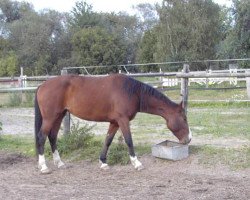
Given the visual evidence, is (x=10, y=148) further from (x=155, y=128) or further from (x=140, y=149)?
(x=155, y=128)

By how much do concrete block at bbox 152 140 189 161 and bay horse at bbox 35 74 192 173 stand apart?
0.17 meters

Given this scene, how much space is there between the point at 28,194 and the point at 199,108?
31.7ft

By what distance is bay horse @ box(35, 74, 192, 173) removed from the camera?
6.61 meters

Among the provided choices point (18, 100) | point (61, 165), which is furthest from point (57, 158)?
point (18, 100)

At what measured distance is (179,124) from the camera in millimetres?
6621

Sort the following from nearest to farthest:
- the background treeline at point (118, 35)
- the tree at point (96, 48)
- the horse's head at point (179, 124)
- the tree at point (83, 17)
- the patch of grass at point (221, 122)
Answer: the horse's head at point (179, 124)
the patch of grass at point (221, 122)
the background treeline at point (118, 35)
the tree at point (96, 48)
the tree at point (83, 17)

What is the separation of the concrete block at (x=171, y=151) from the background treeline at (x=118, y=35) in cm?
2306

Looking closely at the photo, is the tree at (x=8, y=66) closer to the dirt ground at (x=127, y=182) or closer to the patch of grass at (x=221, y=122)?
the patch of grass at (x=221, y=122)

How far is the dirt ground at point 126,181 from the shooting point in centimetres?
504

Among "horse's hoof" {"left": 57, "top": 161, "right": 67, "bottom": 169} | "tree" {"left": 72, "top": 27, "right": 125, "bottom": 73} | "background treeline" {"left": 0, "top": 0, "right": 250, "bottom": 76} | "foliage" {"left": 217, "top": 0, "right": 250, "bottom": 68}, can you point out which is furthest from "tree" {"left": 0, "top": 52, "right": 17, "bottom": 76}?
"horse's hoof" {"left": 57, "top": 161, "right": 67, "bottom": 169}

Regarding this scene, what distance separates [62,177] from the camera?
620cm

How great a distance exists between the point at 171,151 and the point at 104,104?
1.26m

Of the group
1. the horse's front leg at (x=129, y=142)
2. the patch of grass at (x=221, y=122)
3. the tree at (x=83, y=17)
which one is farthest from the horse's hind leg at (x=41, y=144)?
the tree at (x=83, y=17)

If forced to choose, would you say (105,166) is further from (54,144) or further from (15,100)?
(15,100)
